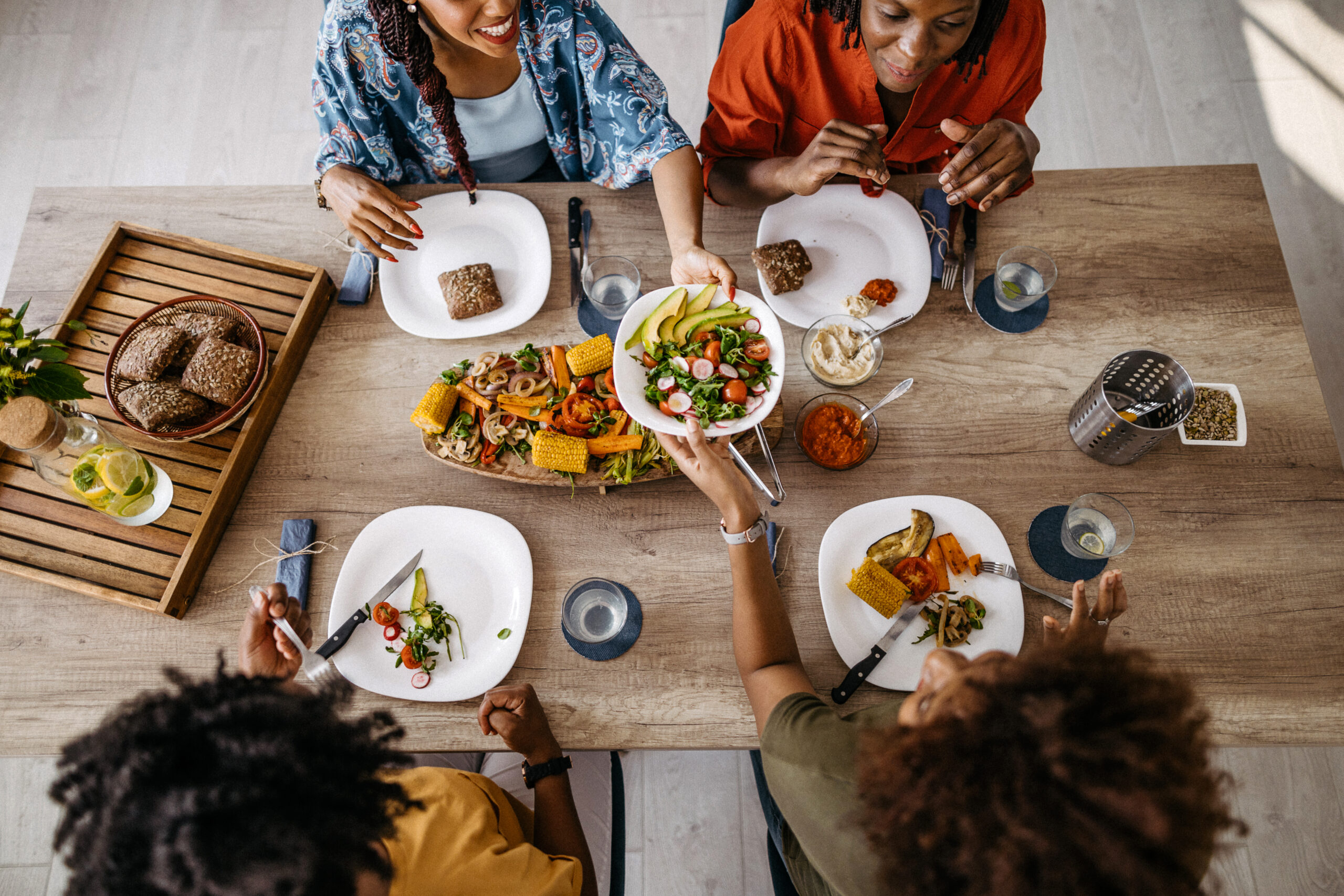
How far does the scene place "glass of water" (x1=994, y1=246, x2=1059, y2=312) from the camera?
2111 mm

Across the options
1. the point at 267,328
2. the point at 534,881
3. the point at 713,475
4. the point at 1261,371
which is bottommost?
the point at 534,881

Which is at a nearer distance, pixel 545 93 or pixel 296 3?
pixel 545 93

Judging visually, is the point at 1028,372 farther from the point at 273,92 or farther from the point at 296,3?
the point at 296,3

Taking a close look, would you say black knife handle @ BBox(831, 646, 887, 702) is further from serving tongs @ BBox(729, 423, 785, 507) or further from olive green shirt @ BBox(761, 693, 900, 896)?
serving tongs @ BBox(729, 423, 785, 507)

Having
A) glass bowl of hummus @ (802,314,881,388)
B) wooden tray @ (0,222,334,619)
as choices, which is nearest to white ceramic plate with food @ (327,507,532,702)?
wooden tray @ (0,222,334,619)

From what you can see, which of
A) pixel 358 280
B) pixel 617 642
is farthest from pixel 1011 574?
pixel 358 280

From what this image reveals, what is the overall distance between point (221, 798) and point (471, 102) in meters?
2.11

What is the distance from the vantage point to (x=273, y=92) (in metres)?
4.31

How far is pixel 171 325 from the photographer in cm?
199

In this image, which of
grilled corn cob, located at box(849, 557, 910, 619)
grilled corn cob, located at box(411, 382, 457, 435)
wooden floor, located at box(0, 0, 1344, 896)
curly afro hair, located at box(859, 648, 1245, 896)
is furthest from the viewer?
wooden floor, located at box(0, 0, 1344, 896)

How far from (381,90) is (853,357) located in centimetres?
167

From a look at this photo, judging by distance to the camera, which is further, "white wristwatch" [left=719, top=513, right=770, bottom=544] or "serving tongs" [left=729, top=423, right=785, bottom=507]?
"serving tongs" [left=729, top=423, right=785, bottom=507]

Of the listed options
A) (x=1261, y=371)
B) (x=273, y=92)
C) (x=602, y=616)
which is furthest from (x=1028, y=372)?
(x=273, y=92)

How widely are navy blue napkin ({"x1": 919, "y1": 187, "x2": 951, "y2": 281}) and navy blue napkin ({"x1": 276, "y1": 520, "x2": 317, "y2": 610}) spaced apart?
2.00 metres
